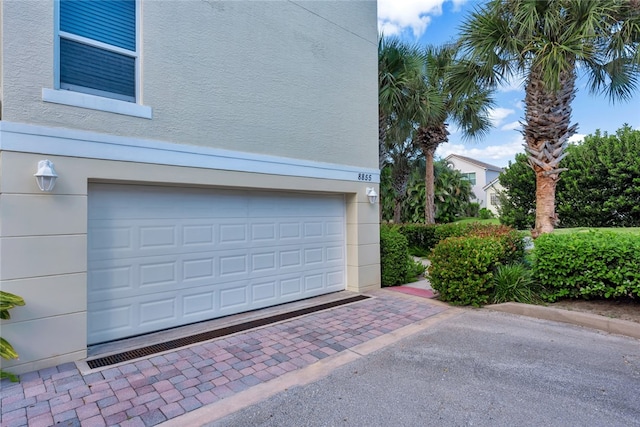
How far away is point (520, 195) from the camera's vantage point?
64.7 feet

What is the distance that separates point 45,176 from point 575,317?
7.56m

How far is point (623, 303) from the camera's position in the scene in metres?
5.54

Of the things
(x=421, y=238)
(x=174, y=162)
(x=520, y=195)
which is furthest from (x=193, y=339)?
(x=520, y=195)

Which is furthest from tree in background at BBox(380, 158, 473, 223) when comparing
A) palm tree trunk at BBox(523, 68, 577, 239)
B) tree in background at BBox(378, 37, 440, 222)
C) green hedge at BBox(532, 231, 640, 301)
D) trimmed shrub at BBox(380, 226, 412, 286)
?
green hedge at BBox(532, 231, 640, 301)

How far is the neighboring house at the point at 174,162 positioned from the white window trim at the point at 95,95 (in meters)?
0.02

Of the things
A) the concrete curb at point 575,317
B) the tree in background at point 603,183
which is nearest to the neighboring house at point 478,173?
the tree in background at point 603,183

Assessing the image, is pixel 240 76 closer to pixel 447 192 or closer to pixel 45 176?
pixel 45 176

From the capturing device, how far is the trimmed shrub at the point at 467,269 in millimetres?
6227

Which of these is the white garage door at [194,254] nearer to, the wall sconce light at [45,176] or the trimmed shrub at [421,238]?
the wall sconce light at [45,176]

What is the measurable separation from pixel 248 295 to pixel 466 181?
2504cm

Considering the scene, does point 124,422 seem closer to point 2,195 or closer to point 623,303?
point 2,195

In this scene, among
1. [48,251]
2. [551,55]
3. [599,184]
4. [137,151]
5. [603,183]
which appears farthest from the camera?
[599,184]

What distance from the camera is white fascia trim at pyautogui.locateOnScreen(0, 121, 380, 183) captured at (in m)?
3.79

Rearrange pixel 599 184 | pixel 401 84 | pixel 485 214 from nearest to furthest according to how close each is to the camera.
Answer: pixel 401 84 → pixel 599 184 → pixel 485 214
